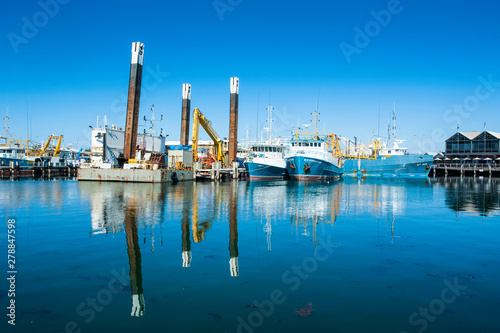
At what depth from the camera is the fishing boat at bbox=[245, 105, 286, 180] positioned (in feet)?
175

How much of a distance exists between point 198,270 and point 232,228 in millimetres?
5435

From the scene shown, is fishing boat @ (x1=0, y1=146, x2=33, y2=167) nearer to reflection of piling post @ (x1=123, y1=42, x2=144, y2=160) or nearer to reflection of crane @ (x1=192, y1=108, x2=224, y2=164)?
reflection of piling post @ (x1=123, y1=42, x2=144, y2=160)

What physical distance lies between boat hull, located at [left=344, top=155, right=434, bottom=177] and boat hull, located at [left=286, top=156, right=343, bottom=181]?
22.3 metres

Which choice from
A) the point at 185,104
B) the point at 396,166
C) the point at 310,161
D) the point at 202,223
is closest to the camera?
the point at 202,223

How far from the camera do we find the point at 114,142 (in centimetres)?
5403

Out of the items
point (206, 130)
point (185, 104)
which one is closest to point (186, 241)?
point (206, 130)

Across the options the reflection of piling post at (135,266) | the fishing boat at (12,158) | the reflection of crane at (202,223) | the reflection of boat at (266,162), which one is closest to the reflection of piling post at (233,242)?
the reflection of crane at (202,223)

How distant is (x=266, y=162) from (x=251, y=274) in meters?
45.4

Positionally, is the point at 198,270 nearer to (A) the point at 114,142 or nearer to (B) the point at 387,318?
(B) the point at 387,318

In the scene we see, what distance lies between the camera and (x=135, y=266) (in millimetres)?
8953

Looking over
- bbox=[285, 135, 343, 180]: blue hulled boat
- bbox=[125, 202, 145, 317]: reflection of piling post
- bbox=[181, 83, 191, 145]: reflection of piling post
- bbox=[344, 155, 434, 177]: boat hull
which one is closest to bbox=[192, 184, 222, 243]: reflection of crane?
bbox=[125, 202, 145, 317]: reflection of piling post

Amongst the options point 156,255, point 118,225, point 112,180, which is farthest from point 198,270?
point 112,180

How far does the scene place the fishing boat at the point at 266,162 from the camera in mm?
53375

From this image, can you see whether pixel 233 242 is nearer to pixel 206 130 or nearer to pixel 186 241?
pixel 186 241
